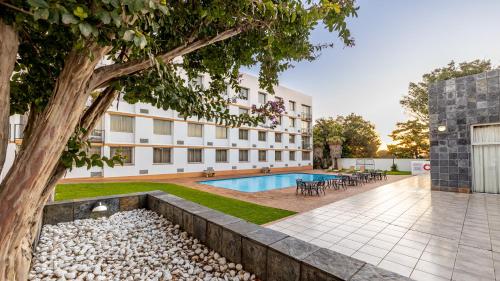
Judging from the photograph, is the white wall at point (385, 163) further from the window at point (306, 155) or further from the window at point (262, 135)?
the window at point (262, 135)

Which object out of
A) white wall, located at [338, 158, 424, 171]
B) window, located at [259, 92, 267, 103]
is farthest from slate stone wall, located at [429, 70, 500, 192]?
window, located at [259, 92, 267, 103]

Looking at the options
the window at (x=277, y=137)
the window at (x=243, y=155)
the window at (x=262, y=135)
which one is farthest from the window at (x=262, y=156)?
the window at (x=277, y=137)

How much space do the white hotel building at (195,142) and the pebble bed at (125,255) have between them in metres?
6.54

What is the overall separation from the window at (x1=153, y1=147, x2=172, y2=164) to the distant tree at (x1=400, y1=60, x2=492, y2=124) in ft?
77.1

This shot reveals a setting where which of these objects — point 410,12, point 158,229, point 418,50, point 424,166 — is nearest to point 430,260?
point 158,229

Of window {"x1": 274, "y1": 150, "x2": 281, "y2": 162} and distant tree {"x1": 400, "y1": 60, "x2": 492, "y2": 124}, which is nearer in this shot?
distant tree {"x1": 400, "y1": 60, "x2": 492, "y2": 124}

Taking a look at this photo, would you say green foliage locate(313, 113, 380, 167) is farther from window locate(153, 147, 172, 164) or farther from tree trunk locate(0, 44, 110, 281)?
tree trunk locate(0, 44, 110, 281)

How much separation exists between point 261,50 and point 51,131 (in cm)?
231

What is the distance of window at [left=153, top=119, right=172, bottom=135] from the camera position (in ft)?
54.9

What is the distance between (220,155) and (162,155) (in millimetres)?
5261

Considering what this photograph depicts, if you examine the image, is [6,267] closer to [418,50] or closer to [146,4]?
[146,4]

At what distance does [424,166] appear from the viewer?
719 inches

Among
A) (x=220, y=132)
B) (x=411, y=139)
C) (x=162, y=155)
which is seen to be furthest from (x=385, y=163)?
(x=162, y=155)

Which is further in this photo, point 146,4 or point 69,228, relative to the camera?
point 69,228
